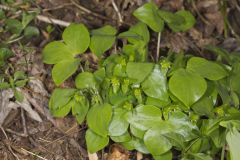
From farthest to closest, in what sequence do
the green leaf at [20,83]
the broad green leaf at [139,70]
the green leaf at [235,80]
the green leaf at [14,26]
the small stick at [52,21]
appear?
the small stick at [52,21] → the green leaf at [14,26] → the green leaf at [20,83] → the green leaf at [235,80] → the broad green leaf at [139,70]

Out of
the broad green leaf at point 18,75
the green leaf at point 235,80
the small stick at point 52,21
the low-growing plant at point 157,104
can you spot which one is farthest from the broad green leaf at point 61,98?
the green leaf at point 235,80

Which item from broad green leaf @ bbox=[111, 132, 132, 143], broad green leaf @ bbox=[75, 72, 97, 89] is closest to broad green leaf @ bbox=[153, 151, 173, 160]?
broad green leaf @ bbox=[111, 132, 132, 143]

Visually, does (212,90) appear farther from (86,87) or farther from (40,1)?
(40,1)

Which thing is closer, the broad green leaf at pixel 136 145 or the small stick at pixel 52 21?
the broad green leaf at pixel 136 145

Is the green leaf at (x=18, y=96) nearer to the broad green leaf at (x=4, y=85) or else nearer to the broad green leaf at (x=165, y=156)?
the broad green leaf at (x=4, y=85)

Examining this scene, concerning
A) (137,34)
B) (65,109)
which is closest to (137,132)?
(65,109)

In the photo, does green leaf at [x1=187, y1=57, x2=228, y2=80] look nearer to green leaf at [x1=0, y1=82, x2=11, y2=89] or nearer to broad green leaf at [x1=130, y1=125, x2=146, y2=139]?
broad green leaf at [x1=130, y1=125, x2=146, y2=139]

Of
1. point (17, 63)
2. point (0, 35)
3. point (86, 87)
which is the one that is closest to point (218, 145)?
point (86, 87)
